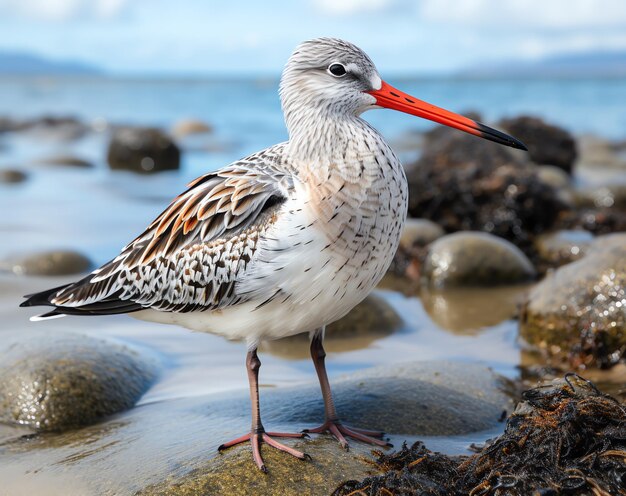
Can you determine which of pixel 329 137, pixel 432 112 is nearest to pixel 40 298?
pixel 329 137

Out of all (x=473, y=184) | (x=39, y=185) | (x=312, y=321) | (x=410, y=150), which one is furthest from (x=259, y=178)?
(x=410, y=150)

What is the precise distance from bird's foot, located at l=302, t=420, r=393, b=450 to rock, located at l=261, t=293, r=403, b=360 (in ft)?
6.94

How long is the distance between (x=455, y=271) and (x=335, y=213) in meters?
4.94

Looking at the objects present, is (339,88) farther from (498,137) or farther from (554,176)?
(554,176)

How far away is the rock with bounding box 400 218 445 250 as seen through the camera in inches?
406

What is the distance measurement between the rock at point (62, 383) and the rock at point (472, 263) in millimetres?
3962

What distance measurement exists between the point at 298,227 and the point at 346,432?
136 cm

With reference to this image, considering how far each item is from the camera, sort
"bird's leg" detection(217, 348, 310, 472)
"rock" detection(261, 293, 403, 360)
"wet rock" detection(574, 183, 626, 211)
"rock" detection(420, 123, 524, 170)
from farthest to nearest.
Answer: "wet rock" detection(574, 183, 626, 211), "rock" detection(420, 123, 524, 170), "rock" detection(261, 293, 403, 360), "bird's leg" detection(217, 348, 310, 472)

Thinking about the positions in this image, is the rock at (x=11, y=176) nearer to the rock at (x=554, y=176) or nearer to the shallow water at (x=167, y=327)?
the shallow water at (x=167, y=327)

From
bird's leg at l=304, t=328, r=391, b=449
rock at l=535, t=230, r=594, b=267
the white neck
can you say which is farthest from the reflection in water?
the white neck

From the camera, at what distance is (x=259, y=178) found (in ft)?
15.5

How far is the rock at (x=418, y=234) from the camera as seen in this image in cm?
1032

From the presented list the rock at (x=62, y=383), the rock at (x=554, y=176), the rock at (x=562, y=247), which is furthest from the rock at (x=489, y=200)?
the rock at (x=62, y=383)

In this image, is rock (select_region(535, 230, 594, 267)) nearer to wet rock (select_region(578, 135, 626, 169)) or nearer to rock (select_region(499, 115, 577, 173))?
rock (select_region(499, 115, 577, 173))
